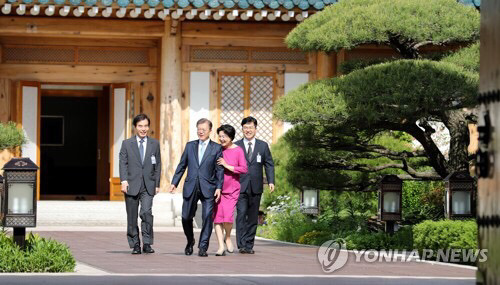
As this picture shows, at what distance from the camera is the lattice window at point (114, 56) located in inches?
953

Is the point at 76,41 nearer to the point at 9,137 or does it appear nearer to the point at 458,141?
the point at 9,137

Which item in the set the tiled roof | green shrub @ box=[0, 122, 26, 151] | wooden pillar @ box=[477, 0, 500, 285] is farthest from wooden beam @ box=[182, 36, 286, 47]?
wooden pillar @ box=[477, 0, 500, 285]

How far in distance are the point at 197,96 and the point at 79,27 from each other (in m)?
2.87

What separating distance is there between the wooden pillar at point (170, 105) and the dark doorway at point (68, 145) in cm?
812

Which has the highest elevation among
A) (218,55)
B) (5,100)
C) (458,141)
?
(218,55)

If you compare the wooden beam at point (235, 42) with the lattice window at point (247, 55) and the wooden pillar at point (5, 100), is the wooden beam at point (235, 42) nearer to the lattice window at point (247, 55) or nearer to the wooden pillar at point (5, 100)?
the lattice window at point (247, 55)

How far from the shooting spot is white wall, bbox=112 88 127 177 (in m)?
24.6

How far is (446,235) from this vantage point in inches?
531

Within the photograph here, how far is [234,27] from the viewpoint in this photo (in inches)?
923

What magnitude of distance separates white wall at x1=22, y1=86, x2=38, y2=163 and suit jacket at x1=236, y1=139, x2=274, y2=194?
9886 millimetres

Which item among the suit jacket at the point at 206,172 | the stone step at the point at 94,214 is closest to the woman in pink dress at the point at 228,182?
the suit jacket at the point at 206,172

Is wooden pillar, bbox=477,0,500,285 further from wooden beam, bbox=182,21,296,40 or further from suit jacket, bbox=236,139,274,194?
wooden beam, bbox=182,21,296,40

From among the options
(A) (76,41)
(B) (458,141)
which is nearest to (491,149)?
(B) (458,141)

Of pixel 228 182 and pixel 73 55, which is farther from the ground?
pixel 73 55
